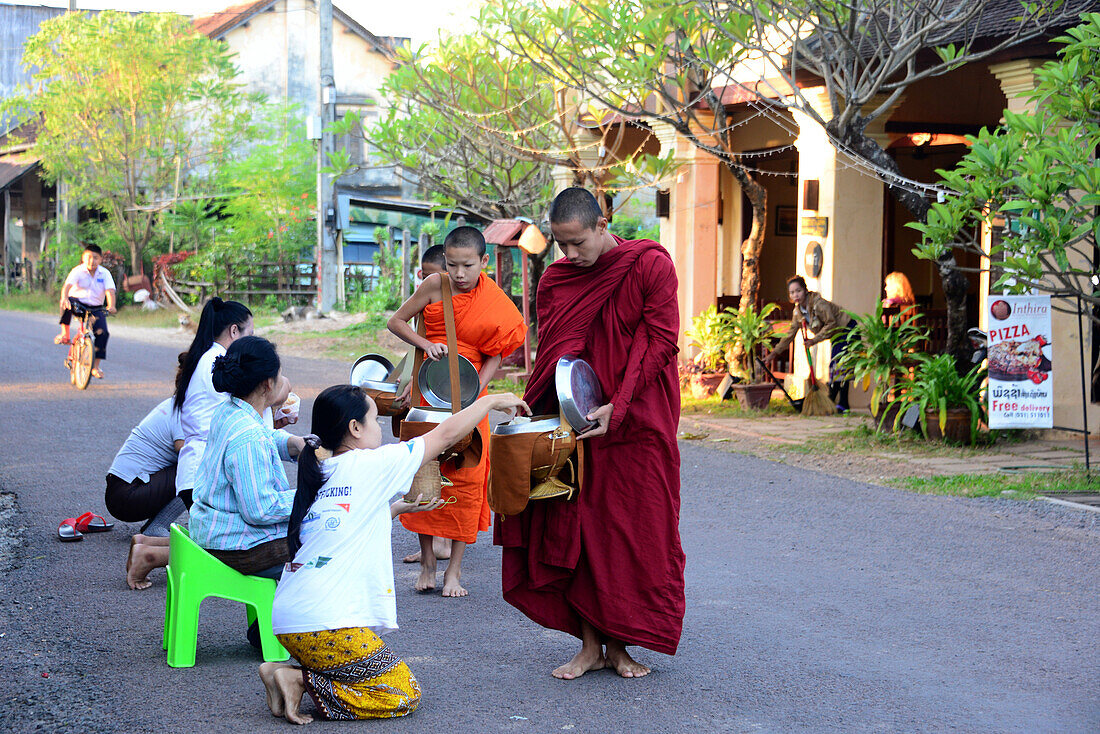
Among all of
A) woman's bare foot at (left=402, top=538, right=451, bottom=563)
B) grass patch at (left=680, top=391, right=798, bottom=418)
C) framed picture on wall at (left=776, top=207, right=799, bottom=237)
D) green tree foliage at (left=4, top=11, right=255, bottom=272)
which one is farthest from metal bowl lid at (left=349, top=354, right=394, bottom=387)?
green tree foliage at (left=4, top=11, right=255, bottom=272)

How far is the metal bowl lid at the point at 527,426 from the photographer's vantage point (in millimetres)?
4168

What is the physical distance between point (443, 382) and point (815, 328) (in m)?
7.36

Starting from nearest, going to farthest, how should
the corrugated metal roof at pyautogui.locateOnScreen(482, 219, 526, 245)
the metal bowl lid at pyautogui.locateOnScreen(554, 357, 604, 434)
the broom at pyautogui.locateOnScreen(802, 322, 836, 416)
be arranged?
the metal bowl lid at pyautogui.locateOnScreen(554, 357, 604, 434) → the broom at pyautogui.locateOnScreen(802, 322, 836, 416) → the corrugated metal roof at pyautogui.locateOnScreen(482, 219, 526, 245)

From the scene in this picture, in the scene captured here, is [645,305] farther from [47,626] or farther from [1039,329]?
[1039,329]

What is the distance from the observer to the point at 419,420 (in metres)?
5.24

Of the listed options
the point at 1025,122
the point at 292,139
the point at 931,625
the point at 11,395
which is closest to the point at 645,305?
the point at 931,625

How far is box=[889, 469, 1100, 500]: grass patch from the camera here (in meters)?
7.93

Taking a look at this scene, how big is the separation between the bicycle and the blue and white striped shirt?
31.7ft

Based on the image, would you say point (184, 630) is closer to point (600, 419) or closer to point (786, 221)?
point (600, 419)

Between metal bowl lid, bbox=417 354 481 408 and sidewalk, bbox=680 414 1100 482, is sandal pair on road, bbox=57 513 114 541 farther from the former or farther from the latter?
sidewalk, bbox=680 414 1100 482

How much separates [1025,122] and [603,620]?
5.36m

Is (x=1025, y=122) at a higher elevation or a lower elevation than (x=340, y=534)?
higher

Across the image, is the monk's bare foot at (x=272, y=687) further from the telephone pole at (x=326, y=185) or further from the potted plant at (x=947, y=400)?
the telephone pole at (x=326, y=185)

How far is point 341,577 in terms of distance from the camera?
12.5ft
